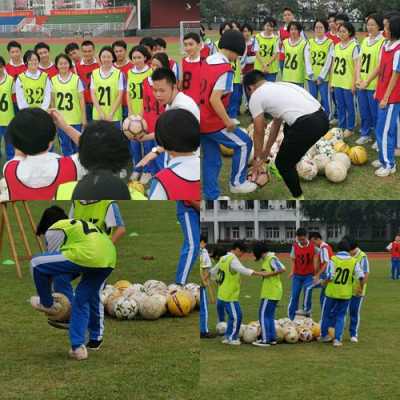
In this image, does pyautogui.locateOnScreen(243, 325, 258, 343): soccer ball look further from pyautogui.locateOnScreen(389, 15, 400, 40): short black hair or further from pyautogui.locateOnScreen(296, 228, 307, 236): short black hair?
pyautogui.locateOnScreen(389, 15, 400, 40): short black hair

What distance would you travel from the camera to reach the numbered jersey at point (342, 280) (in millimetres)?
5684

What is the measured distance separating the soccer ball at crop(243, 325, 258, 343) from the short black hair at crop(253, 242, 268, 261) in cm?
46

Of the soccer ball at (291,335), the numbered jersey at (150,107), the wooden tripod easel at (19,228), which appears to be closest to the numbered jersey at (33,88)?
the numbered jersey at (150,107)

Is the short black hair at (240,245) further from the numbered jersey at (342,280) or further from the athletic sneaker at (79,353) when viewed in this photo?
the athletic sneaker at (79,353)

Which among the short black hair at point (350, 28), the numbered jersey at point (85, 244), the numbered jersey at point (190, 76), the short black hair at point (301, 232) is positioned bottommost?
the short black hair at point (301, 232)

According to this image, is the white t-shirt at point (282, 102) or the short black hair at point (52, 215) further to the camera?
the white t-shirt at point (282, 102)

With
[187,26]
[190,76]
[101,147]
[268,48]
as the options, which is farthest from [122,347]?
[187,26]

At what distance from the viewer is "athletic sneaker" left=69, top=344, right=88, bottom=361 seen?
4.26 meters

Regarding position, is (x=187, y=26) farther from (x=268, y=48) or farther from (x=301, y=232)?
(x=301, y=232)

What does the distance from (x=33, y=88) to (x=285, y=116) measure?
3.28 meters

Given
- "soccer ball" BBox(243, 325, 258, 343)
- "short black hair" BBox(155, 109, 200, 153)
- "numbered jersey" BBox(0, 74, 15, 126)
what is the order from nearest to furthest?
"short black hair" BBox(155, 109, 200, 153) < "soccer ball" BBox(243, 325, 258, 343) < "numbered jersey" BBox(0, 74, 15, 126)

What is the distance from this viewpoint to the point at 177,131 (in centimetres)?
414

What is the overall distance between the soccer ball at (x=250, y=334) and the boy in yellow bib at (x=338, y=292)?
0.44m

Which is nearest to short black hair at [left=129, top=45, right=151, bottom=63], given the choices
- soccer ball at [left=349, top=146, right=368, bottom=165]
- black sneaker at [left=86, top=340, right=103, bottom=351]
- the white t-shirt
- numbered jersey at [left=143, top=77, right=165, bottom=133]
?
numbered jersey at [left=143, top=77, right=165, bottom=133]
